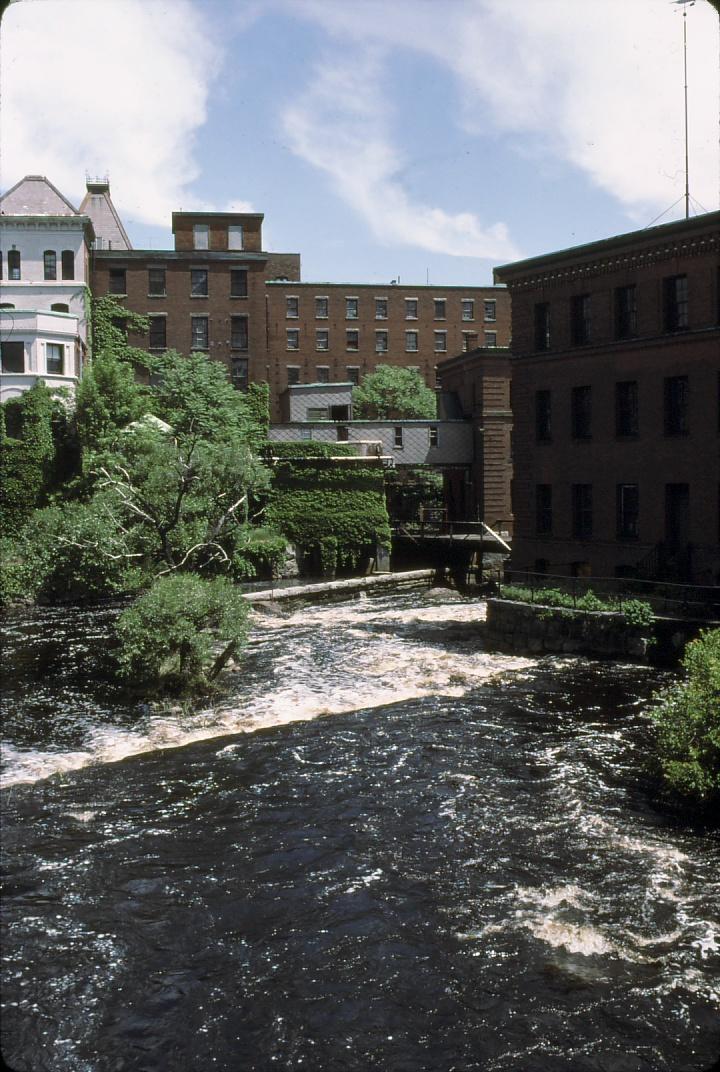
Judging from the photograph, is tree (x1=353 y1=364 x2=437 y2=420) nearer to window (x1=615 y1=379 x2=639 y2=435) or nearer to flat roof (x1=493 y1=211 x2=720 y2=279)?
flat roof (x1=493 y1=211 x2=720 y2=279)

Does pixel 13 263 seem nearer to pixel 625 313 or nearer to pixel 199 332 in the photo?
pixel 199 332

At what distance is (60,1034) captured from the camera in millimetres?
8734

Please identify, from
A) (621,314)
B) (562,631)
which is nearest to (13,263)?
(621,314)

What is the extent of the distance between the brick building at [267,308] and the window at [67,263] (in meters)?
3.94

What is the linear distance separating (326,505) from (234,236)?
2453 centimetres

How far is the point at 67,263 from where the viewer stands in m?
54.7

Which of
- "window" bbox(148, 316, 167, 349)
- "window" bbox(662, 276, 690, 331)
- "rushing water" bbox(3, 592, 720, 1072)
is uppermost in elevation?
"window" bbox(148, 316, 167, 349)

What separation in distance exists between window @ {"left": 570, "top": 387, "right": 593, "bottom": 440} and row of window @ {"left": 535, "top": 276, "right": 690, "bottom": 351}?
1959 mm

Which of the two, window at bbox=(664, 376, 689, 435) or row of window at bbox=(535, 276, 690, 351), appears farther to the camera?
row of window at bbox=(535, 276, 690, 351)

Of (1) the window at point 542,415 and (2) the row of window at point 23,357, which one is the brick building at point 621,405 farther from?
(2) the row of window at point 23,357

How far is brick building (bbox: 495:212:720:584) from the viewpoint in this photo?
31.3 m

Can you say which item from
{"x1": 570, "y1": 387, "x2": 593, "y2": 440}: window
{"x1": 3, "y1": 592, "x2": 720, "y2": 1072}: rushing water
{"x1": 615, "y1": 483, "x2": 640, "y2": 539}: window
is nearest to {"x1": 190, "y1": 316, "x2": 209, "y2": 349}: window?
{"x1": 570, "y1": 387, "x2": 593, "y2": 440}: window

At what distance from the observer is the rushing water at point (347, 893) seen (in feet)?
29.0

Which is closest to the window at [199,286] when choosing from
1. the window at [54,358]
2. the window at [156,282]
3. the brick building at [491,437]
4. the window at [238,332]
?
the window at [156,282]
